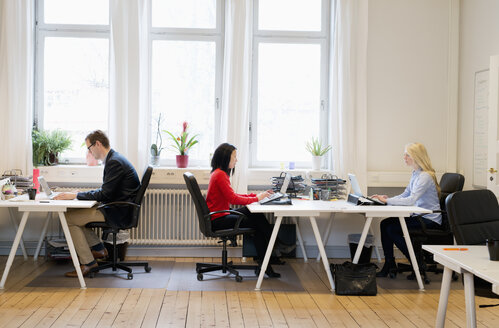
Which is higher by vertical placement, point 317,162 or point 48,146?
point 48,146

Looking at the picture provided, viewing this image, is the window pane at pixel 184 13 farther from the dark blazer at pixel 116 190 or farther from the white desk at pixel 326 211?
the white desk at pixel 326 211

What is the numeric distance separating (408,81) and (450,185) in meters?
1.38

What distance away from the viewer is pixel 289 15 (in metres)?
6.43

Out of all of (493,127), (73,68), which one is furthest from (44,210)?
(493,127)

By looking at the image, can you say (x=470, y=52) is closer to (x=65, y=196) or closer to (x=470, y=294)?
(x=470, y=294)

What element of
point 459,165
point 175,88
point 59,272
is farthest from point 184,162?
point 459,165

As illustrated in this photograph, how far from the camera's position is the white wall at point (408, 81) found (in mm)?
6293

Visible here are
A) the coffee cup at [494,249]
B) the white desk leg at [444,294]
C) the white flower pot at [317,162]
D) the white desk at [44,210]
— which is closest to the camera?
the coffee cup at [494,249]

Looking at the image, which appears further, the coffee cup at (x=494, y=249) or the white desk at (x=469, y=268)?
the coffee cup at (x=494, y=249)

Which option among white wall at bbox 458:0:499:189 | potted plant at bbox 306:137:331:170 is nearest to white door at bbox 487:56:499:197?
white wall at bbox 458:0:499:189

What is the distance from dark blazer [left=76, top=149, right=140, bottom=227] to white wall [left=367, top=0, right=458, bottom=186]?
2.65m

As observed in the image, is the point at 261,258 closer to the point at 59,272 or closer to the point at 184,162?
the point at 184,162

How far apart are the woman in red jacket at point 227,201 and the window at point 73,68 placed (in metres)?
1.82

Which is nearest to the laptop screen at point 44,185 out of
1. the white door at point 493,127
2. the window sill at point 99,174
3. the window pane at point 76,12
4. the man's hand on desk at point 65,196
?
the man's hand on desk at point 65,196
